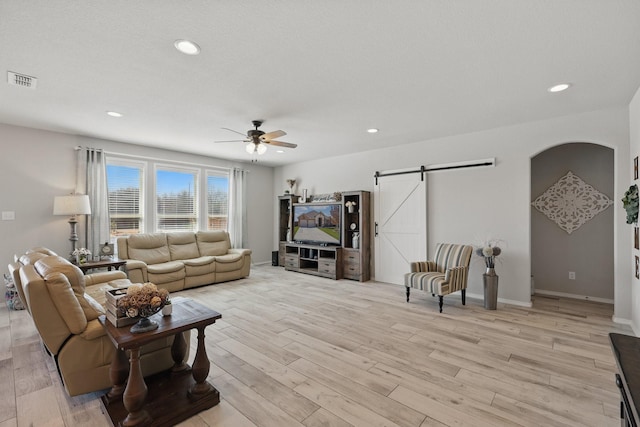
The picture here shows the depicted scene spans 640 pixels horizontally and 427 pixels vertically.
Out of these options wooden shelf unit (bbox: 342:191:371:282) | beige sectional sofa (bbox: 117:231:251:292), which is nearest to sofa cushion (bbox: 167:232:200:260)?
beige sectional sofa (bbox: 117:231:251:292)

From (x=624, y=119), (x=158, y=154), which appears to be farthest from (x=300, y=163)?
(x=624, y=119)

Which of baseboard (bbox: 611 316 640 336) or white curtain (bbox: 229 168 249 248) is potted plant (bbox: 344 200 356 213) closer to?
white curtain (bbox: 229 168 249 248)

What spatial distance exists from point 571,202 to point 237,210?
6.47 metres

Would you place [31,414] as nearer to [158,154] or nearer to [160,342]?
[160,342]

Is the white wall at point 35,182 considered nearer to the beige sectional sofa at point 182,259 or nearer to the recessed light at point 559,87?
the beige sectional sofa at point 182,259

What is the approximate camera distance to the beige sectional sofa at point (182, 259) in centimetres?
481

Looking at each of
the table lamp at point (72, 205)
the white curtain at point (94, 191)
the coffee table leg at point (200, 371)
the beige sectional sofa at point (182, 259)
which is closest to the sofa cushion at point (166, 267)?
the beige sectional sofa at point (182, 259)

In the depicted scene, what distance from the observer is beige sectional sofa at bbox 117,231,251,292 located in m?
4.81

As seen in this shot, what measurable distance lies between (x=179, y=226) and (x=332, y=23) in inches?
213

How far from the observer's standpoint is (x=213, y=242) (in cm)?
617

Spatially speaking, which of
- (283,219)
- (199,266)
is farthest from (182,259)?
(283,219)

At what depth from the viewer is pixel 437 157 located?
496cm

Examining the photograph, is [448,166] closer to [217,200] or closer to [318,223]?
[318,223]

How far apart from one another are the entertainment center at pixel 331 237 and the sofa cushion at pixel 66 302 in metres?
4.38
